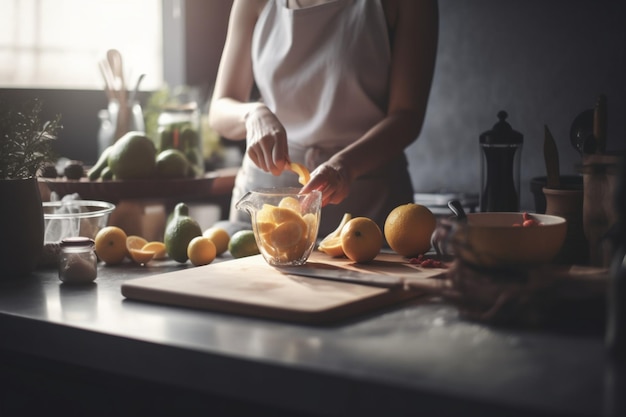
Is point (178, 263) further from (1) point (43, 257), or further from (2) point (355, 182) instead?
(2) point (355, 182)

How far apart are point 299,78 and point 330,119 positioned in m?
0.14

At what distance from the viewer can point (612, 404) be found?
2.39 ft

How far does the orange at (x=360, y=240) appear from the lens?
1.42 metres

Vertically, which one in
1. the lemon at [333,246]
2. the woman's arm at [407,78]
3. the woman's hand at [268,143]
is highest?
the woman's arm at [407,78]

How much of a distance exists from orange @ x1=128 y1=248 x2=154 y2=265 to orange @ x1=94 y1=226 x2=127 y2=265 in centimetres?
2

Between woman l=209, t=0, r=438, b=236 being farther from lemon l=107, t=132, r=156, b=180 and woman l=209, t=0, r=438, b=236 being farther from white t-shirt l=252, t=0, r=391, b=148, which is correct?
lemon l=107, t=132, r=156, b=180

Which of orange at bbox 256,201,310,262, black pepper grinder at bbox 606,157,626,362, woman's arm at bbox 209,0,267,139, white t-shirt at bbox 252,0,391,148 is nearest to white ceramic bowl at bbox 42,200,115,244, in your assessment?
orange at bbox 256,201,310,262

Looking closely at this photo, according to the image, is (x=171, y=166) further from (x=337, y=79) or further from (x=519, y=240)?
(x=519, y=240)

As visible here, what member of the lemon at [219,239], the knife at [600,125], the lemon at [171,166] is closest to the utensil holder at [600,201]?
the knife at [600,125]

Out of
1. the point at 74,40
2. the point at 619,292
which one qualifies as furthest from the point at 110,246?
the point at 74,40

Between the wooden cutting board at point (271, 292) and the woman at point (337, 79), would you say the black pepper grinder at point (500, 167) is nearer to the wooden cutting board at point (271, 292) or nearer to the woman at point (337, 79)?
the woman at point (337, 79)

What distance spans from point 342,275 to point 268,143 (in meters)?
0.49

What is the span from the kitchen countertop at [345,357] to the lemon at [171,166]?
2.60 ft

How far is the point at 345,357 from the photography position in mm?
881
